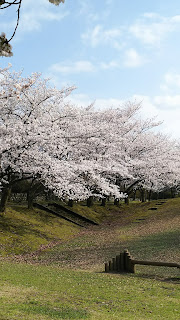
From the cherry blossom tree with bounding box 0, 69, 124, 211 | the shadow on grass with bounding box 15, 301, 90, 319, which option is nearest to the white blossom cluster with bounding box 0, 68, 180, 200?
the cherry blossom tree with bounding box 0, 69, 124, 211

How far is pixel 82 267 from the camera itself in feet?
49.5

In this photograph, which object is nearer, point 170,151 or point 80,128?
point 80,128

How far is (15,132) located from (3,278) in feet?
37.1

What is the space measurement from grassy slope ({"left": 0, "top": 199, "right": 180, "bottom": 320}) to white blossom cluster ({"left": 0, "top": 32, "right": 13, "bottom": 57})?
4.91 m

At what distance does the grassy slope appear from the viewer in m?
7.61

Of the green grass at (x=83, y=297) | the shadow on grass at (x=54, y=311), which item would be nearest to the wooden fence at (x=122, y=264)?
the green grass at (x=83, y=297)

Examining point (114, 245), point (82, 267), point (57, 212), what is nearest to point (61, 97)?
point (57, 212)

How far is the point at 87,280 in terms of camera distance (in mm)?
11109

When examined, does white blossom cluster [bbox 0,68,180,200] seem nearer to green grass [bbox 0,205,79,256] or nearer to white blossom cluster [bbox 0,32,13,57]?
green grass [bbox 0,205,79,256]

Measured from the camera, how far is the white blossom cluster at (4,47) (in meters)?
4.44

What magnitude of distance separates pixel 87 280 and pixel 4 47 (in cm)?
877

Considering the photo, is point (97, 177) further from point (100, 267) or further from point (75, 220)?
point (100, 267)

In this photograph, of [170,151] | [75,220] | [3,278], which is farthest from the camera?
[170,151]

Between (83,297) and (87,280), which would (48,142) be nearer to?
(87,280)
